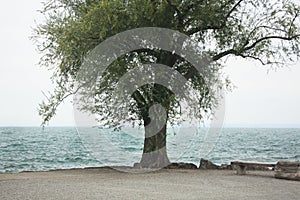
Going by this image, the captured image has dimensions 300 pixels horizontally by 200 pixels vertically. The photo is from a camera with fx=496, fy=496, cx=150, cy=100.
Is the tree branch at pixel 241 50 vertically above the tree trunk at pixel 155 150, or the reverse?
the tree branch at pixel 241 50

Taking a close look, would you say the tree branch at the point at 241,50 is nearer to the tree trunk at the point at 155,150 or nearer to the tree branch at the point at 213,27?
the tree branch at the point at 213,27

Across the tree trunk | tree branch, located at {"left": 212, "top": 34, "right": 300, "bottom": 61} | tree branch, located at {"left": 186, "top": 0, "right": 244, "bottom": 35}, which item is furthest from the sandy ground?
tree branch, located at {"left": 186, "top": 0, "right": 244, "bottom": 35}

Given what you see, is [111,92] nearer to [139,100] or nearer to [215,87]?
[139,100]

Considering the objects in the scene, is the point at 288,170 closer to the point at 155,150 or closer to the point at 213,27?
the point at 155,150

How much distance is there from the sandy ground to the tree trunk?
7.49 feet

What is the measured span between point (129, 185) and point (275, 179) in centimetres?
544

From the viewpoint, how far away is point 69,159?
45219 mm

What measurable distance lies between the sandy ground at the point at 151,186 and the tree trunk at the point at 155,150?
2.28 m

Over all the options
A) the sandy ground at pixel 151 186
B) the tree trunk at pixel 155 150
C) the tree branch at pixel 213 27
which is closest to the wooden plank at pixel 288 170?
the sandy ground at pixel 151 186

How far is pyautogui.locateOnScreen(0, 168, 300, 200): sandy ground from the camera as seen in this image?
12531mm

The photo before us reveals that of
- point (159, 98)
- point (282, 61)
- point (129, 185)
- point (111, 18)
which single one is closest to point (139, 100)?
point (159, 98)

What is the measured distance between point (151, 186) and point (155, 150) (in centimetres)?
639

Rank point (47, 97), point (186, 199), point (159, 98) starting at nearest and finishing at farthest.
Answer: point (186, 199)
point (159, 98)
point (47, 97)

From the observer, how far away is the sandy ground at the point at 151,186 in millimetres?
12531
